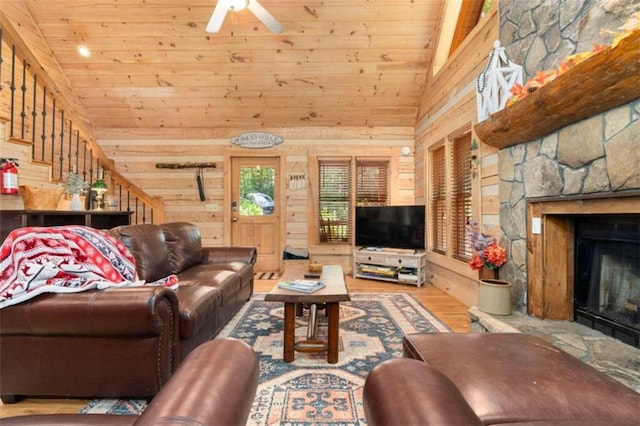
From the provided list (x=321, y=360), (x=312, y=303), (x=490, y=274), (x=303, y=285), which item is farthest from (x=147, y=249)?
(x=490, y=274)

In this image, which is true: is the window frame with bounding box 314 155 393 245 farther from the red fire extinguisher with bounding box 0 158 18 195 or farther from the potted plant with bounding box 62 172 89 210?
the red fire extinguisher with bounding box 0 158 18 195

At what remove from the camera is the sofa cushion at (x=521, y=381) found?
88cm

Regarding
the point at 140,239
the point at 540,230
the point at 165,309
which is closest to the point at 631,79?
the point at 540,230

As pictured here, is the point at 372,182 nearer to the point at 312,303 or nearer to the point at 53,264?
the point at 312,303

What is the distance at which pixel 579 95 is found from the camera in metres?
1.70

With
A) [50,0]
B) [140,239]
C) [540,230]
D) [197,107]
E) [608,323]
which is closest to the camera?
[608,323]

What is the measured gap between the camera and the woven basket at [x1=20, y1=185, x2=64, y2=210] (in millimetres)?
3080

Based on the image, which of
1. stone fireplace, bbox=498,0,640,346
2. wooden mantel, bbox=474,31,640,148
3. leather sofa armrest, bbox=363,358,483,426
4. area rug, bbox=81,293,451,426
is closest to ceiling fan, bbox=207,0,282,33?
stone fireplace, bbox=498,0,640,346

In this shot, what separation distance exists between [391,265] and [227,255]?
2.35m

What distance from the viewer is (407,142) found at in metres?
5.26

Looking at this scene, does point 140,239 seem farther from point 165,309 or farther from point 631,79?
point 631,79

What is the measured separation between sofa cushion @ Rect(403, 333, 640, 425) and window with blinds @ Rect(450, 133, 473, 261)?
2.44 meters

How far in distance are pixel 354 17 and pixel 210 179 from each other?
3.38m

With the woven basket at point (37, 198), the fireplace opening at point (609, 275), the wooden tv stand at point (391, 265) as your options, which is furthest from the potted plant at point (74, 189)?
the fireplace opening at point (609, 275)
